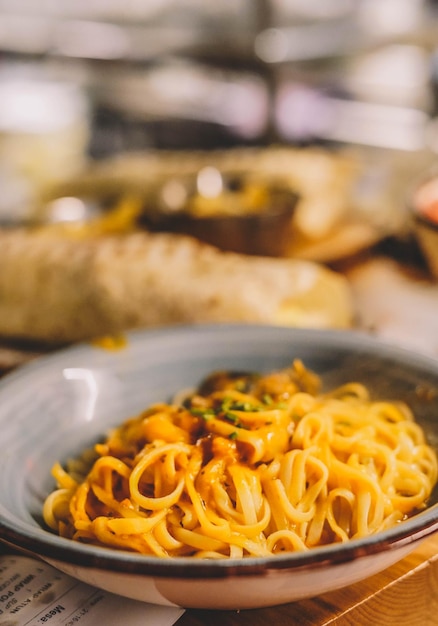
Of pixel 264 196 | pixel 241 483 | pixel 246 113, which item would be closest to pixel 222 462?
pixel 241 483

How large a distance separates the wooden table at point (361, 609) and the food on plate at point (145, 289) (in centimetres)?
108

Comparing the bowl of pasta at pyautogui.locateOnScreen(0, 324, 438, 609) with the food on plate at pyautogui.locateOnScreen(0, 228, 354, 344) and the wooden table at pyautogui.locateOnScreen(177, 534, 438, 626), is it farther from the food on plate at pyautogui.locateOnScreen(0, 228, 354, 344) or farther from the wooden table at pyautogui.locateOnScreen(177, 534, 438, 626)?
the food on plate at pyautogui.locateOnScreen(0, 228, 354, 344)

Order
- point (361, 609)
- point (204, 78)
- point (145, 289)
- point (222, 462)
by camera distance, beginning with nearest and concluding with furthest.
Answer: point (361, 609), point (222, 462), point (145, 289), point (204, 78)

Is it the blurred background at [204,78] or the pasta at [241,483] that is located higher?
the blurred background at [204,78]

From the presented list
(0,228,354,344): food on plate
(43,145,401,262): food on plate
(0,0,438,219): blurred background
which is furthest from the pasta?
(0,0,438,219): blurred background

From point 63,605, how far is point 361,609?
55 cm

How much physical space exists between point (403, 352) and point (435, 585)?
556 millimetres

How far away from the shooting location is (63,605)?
50.9 inches

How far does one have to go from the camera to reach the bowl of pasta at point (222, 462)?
1.07m

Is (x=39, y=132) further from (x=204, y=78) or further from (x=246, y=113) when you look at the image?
(x=246, y=113)

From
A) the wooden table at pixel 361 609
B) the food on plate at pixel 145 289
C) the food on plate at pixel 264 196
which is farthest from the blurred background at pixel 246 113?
the wooden table at pixel 361 609

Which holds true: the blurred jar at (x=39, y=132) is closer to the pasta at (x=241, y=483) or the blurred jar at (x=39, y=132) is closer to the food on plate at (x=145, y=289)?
the food on plate at (x=145, y=289)

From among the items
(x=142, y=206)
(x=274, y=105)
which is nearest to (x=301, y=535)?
(x=142, y=206)

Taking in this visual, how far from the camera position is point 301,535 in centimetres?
136
